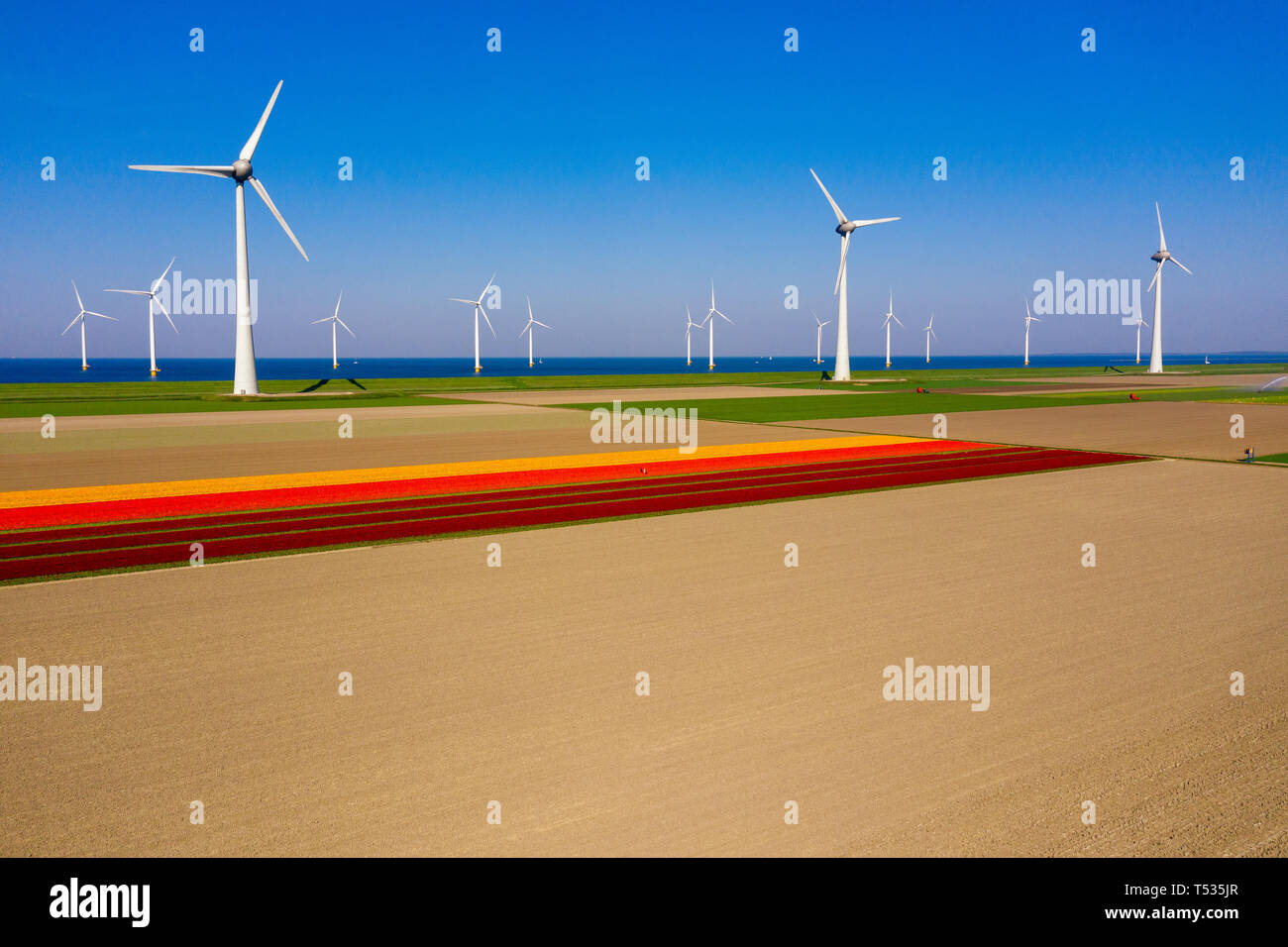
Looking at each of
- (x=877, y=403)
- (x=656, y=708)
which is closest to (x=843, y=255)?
(x=877, y=403)

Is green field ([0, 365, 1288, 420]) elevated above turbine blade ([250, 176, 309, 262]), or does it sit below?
below

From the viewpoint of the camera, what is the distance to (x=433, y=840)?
6805 millimetres

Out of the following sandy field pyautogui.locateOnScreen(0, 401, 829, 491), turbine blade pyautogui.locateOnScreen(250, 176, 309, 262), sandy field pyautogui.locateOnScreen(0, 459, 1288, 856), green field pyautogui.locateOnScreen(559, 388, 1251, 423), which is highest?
turbine blade pyautogui.locateOnScreen(250, 176, 309, 262)

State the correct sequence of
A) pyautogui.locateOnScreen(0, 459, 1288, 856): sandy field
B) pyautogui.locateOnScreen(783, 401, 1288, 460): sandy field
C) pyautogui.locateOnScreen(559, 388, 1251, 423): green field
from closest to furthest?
1. pyautogui.locateOnScreen(0, 459, 1288, 856): sandy field
2. pyautogui.locateOnScreen(783, 401, 1288, 460): sandy field
3. pyautogui.locateOnScreen(559, 388, 1251, 423): green field

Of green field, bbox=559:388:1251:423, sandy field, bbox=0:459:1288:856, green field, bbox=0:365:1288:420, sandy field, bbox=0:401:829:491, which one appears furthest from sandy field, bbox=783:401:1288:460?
sandy field, bbox=0:459:1288:856

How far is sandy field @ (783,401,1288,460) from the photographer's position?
36.2 m

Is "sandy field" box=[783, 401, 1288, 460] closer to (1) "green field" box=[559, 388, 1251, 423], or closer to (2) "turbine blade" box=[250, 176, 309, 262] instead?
(1) "green field" box=[559, 388, 1251, 423]

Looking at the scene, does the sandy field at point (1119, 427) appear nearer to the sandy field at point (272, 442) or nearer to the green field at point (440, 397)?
the green field at point (440, 397)

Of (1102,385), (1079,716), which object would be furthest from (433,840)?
(1102,385)

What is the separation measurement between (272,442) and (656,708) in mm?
32462

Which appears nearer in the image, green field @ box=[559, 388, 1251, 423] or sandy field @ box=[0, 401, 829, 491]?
sandy field @ box=[0, 401, 829, 491]

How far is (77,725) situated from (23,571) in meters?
8.02

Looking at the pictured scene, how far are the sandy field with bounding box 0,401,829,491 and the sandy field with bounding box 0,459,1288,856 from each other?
579 inches

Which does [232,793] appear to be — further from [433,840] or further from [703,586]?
[703,586]
